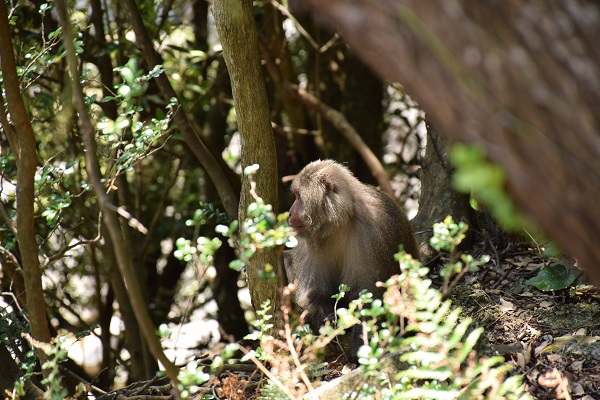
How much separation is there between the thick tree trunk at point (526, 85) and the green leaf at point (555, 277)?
3251 mm

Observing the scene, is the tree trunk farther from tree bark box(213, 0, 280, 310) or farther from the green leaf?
tree bark box(213, 0, 280, 310)

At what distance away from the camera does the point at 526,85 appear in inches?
63.7

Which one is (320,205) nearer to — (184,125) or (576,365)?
(184,125)

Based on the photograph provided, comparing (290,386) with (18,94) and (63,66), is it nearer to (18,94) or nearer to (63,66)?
(18,94)

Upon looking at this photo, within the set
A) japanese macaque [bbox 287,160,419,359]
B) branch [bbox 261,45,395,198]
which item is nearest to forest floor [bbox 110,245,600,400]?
japanese macaque [bbox 287,160,419,359]

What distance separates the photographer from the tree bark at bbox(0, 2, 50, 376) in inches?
150

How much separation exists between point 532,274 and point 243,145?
2.53 metres

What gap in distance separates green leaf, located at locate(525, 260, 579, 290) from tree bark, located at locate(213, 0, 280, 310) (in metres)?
1.94

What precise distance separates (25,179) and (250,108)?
53.4 inches

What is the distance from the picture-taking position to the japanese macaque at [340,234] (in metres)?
4.96

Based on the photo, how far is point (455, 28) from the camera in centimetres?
165

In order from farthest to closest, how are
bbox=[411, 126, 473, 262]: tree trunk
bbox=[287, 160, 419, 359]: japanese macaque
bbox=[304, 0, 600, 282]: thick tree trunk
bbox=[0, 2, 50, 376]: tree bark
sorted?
bbox=[411, 126, 473, 262]: tree trunk → bbox=[287, 160, 419, 359]: japanese macaque → bbox=[0, 2, 50, 376]: tree bark → bbox=[304, 0, 600, 282]: thick tree trunk

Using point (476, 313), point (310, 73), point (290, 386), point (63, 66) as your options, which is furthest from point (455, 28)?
point (310, 73)

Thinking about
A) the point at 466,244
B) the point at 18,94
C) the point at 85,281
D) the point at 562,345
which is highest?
the point at 18,94
